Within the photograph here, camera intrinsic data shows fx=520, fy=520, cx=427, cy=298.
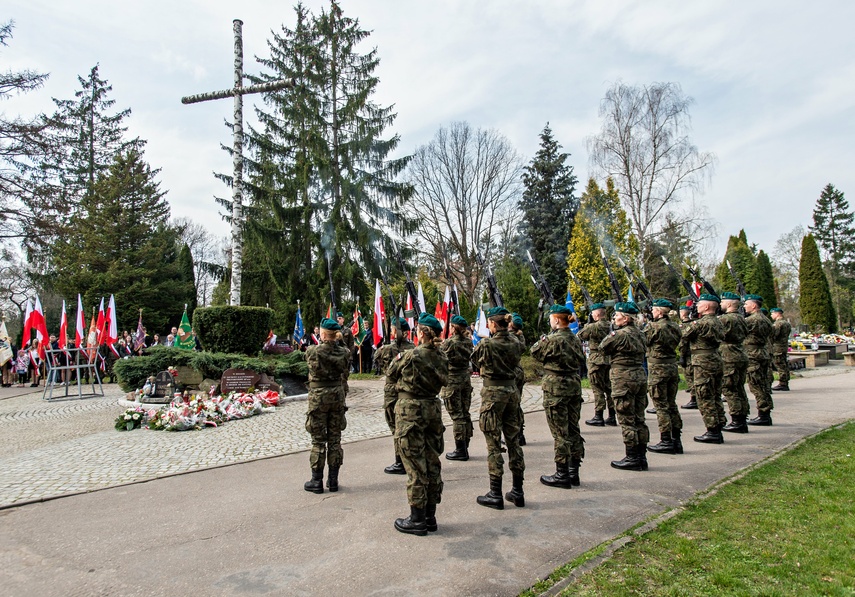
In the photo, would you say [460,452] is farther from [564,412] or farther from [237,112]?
[237,112]

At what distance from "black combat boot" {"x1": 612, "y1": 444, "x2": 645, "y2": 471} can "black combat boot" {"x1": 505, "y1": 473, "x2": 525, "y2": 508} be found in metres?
1.92

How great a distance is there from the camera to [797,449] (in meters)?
6.77

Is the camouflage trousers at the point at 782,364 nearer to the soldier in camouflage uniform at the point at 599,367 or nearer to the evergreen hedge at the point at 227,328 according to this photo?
the soldier in camouflage uniform at the point at 599,367

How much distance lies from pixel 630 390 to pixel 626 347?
52cm

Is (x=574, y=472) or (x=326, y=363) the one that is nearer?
(x=574, y=472)

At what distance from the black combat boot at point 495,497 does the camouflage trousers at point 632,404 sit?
216 cm

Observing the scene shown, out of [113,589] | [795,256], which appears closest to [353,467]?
[113,589]

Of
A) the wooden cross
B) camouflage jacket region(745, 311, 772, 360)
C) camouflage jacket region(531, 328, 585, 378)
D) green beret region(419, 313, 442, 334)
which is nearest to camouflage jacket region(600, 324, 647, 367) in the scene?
camouflage jacket region(531, 328, 585, 378)

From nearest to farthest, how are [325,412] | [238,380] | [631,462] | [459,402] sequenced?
[325,412]
[631,462]
[459,402]
[238,380]

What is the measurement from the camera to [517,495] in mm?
4941

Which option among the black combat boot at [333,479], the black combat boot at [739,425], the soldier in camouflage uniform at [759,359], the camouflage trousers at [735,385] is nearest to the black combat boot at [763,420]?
the soldier in camouflage uniform at [759,359]

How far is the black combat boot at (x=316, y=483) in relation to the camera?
5.55 metres

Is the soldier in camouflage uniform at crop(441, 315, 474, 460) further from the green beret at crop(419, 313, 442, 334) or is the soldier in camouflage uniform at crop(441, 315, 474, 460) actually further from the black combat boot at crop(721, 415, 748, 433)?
the black combat boot at crop(721, 415, 748, 433)

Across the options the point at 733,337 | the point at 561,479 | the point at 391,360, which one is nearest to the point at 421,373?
the point at 391,360
